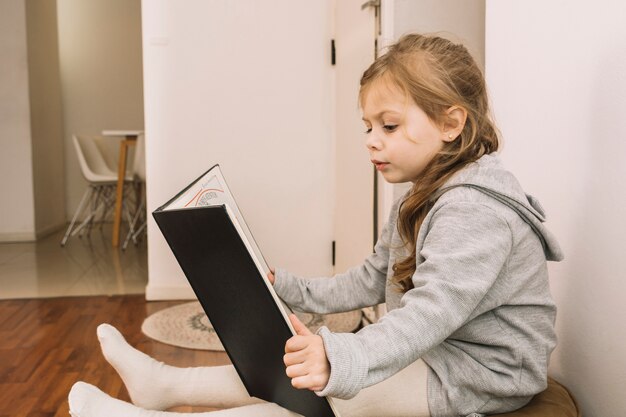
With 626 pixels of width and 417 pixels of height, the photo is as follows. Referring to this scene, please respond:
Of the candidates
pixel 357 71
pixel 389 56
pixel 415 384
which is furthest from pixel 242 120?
→ pixel 415 384

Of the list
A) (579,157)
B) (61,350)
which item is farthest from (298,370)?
(61,350)

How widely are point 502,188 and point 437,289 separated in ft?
0.63

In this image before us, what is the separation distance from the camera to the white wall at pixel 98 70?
6.07 meters

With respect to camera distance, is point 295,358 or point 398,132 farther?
point 398,132

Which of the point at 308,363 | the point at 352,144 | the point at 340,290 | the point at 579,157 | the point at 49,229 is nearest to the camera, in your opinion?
the point at 308,363

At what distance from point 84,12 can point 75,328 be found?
4.70 m

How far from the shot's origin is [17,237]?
15.3ft

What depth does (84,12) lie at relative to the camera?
6.16 m

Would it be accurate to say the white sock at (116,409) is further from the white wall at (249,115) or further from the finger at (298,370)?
the white wall at (249,115)

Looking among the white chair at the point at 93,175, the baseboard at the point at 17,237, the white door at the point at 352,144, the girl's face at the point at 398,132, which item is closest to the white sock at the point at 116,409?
the girl's face at the point at 398,132

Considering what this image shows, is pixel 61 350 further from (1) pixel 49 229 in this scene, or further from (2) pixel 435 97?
(1) pixel 49 229

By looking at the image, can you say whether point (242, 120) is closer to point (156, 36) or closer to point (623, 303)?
point (156, 36)

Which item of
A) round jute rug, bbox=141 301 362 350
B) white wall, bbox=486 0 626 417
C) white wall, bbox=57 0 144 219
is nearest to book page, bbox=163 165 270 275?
white wall, bbox=486 0 626 417

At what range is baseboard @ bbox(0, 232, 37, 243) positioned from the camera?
4.64m
